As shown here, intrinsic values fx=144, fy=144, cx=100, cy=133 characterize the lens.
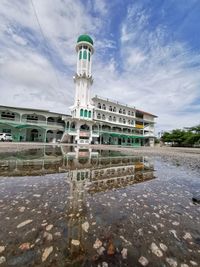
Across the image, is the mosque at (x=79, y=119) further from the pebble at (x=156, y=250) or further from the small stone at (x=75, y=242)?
the pebble at (x=156, y=250)

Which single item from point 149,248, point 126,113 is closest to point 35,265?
point 149,248

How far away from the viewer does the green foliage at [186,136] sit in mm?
40719

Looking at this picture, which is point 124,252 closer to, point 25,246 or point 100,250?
point 100,250

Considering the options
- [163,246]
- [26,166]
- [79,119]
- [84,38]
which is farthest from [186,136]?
[163,246]

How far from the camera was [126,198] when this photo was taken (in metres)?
3.46

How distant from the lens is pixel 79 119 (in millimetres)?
30109

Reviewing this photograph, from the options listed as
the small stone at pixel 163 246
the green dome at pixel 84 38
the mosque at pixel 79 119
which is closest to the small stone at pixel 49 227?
the small stone at pixel 163 246

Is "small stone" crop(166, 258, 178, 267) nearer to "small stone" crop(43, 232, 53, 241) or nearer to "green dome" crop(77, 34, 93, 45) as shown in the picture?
"small stone" crop(43, 232, 53, 241)

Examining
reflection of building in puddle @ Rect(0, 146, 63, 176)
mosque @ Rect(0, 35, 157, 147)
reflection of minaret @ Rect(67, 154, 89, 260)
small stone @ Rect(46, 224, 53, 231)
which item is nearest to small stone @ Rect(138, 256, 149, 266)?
reflection of minaret @ Rect(67, 154, 89, 260)

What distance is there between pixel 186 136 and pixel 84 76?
34.7 meters

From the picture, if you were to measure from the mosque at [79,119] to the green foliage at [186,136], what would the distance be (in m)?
17.9

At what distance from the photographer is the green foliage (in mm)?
40719

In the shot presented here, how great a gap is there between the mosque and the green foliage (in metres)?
17.9

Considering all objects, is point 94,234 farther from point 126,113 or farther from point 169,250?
point 126,113
